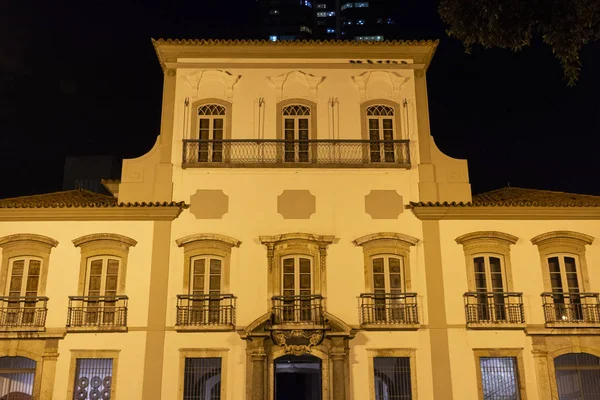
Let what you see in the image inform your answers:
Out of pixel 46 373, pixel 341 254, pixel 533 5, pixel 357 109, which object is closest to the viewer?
pixel 533 5

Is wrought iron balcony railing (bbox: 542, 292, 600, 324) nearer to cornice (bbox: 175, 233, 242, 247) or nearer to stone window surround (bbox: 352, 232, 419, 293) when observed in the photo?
stone window surround (bbox: 352, 232, 419, 293)

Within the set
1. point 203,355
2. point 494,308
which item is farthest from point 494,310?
point 203,355

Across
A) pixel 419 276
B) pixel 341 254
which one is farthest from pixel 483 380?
pixel 341 254

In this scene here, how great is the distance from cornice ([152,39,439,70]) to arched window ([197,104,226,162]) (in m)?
1.66

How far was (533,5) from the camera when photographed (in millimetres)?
12898

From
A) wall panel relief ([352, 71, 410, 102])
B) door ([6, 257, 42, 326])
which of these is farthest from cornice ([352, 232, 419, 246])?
door ([6, 257, 42, 326])

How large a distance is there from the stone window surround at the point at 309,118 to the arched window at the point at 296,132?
0.06m

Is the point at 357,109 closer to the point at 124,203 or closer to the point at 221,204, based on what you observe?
the point at 221,204

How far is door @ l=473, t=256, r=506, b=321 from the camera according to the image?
59.6ft

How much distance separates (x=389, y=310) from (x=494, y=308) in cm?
272

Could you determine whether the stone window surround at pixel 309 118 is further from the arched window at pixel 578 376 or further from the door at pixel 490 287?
the arched window at pixel 578 376

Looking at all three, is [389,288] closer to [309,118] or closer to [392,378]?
[392,378]

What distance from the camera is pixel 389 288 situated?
60.6 ft

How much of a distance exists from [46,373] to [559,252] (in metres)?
13.6
